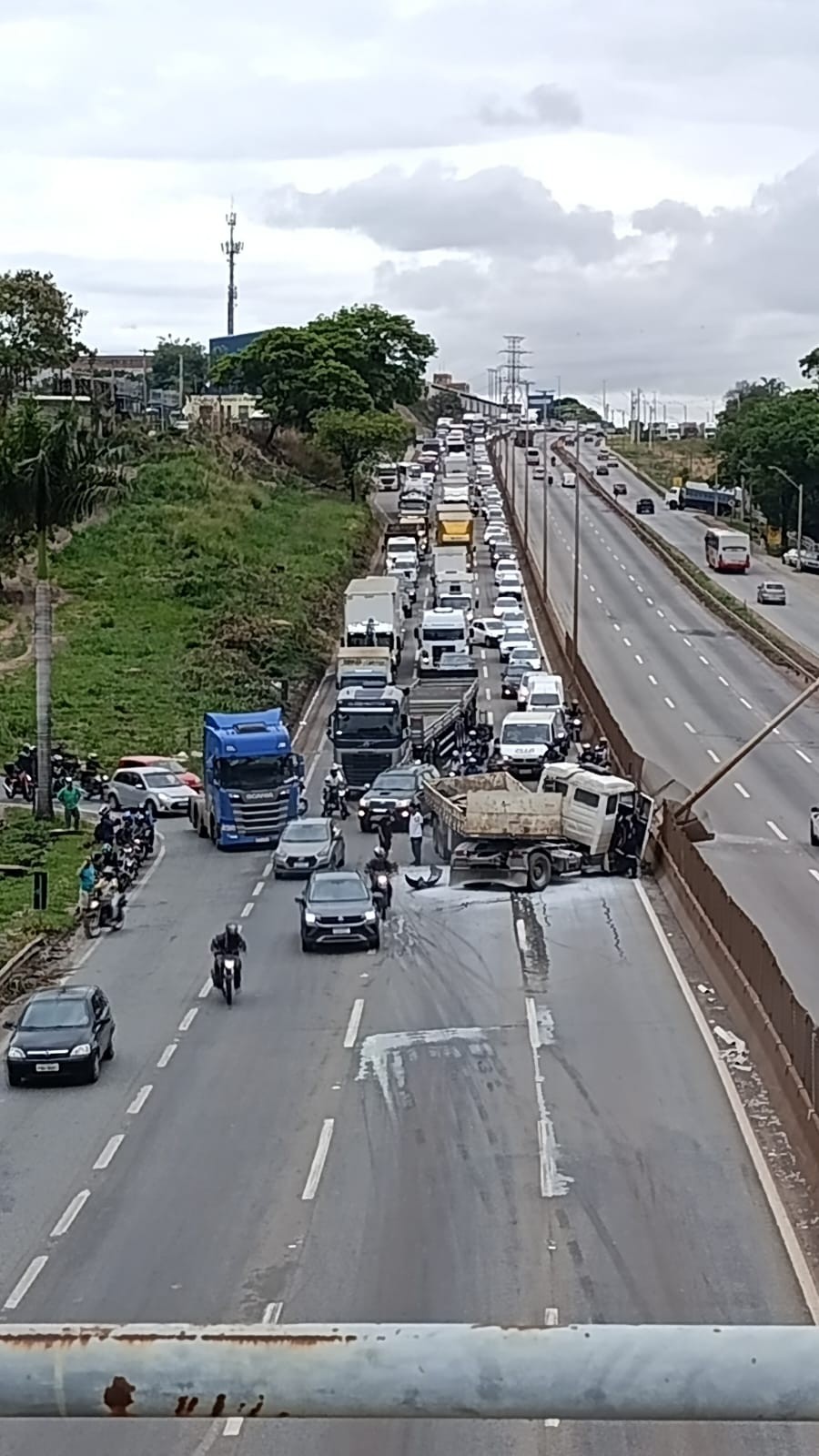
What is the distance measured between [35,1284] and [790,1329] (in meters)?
16.2

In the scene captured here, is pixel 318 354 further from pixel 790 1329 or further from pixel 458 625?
pixel 790 1329

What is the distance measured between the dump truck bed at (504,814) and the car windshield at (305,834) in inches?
109

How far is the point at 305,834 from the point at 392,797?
4830mm

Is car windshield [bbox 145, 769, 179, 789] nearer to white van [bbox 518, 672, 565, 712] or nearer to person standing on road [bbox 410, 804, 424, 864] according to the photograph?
person standing on road [bbox 410, 804, 424, 864]

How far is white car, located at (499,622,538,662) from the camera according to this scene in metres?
77.0

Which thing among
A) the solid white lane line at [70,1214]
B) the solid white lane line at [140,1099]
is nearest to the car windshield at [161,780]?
the solid white lane line at [140,1099]

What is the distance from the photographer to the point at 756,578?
106 metres

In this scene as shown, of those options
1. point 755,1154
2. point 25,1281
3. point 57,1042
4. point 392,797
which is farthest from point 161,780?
point 25,1281

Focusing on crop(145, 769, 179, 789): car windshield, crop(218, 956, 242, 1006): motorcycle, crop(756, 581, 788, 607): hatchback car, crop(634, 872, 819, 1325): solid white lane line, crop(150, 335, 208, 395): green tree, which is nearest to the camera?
crop(634, 872, 819, 1325): solid white lane line

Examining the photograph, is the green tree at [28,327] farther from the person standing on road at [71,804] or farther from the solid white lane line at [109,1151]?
the solid white lane line at [109,1151]

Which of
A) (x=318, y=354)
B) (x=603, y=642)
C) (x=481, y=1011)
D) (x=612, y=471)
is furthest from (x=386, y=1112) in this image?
(x=612, y=471)

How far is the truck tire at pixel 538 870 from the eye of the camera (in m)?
39.2

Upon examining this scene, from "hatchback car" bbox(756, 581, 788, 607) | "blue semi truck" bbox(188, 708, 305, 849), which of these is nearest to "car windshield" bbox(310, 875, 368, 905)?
"blue semi truck" bbox(188, 708, 305, 849)

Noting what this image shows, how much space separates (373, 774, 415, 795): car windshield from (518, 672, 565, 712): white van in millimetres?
12652
